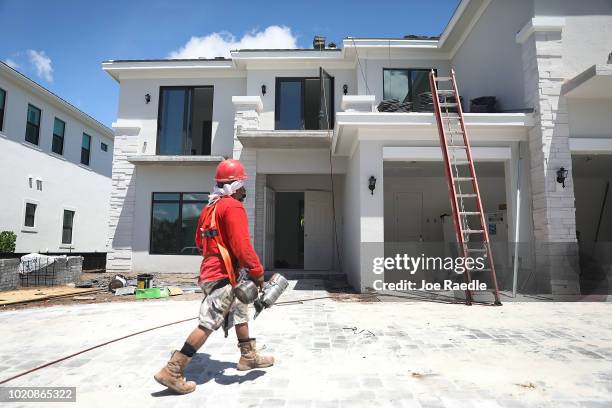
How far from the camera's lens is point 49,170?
16.7 meters

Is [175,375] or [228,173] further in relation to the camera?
[228,173]

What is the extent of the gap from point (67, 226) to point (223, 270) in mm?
18876

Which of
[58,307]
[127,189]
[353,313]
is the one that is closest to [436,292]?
[353,313]

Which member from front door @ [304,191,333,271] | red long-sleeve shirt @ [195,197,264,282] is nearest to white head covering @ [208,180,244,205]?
red long-sleeve shirt @ [195,197,264,282]

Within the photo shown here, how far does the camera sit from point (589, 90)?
7383 mm

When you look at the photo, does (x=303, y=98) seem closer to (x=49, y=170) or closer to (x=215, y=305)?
(x=215, y=305)

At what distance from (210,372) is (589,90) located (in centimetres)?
866

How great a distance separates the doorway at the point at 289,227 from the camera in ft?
48.6

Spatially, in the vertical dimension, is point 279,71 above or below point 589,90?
above

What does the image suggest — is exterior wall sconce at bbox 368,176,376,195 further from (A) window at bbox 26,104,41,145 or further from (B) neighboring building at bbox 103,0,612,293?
(A) window at bbox 26,104,41,145

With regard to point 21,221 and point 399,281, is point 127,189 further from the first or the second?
point 399,281

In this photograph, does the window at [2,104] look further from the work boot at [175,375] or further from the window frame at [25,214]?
the work boot at [175,375]

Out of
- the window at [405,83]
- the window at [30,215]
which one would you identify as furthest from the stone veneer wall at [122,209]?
the window at [405,83]

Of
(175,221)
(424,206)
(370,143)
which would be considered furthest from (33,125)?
(424,206)
